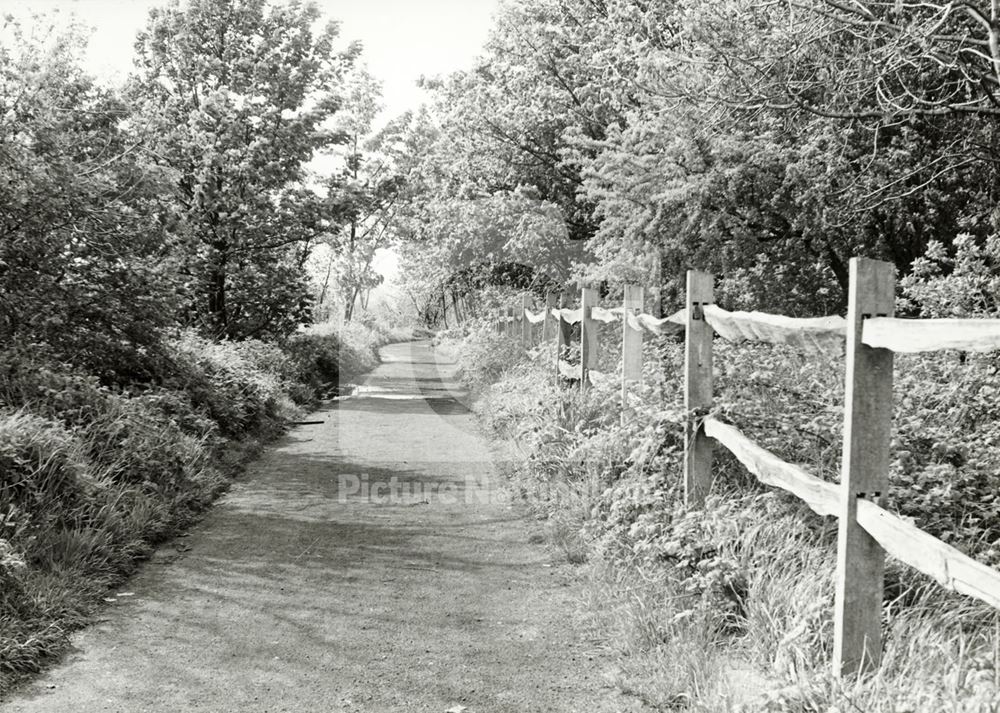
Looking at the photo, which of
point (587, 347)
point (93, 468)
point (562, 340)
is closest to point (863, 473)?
point (93, 468)

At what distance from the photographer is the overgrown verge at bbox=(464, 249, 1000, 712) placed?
3465 millimetres

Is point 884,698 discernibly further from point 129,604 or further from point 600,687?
point 129,604

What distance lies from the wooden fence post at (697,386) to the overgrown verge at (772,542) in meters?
0.12

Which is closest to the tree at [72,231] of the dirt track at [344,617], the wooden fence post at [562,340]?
the dirt track at [344,617]

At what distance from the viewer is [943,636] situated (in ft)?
12.2

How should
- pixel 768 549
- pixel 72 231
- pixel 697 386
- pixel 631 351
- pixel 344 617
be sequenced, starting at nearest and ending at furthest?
pixel 768 549 → pixel 344 617 → pixel 697 386 → pixel 631 351 → pixel 72 231

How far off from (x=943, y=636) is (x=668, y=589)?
1397 mm

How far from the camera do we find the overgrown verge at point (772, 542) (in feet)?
11.4

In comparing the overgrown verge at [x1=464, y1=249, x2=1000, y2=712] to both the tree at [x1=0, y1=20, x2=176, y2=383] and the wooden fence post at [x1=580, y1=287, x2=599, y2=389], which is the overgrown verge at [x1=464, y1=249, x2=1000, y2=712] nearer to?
the wooden fence post at [x1=580, y1=287, x2=599, y2=389]

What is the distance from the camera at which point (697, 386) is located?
568cm

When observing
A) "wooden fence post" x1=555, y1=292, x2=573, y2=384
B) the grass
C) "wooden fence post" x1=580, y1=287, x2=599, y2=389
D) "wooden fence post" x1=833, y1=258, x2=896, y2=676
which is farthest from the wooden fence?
"wooden fence post" x1=555, y1=292, x2=573, y2=384

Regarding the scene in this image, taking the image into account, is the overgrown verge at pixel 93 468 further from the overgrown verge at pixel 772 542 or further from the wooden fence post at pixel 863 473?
the wooden fence post at pixel 863 473

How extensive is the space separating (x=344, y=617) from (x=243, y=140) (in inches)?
543

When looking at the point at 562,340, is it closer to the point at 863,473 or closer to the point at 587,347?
the point at 587,347
